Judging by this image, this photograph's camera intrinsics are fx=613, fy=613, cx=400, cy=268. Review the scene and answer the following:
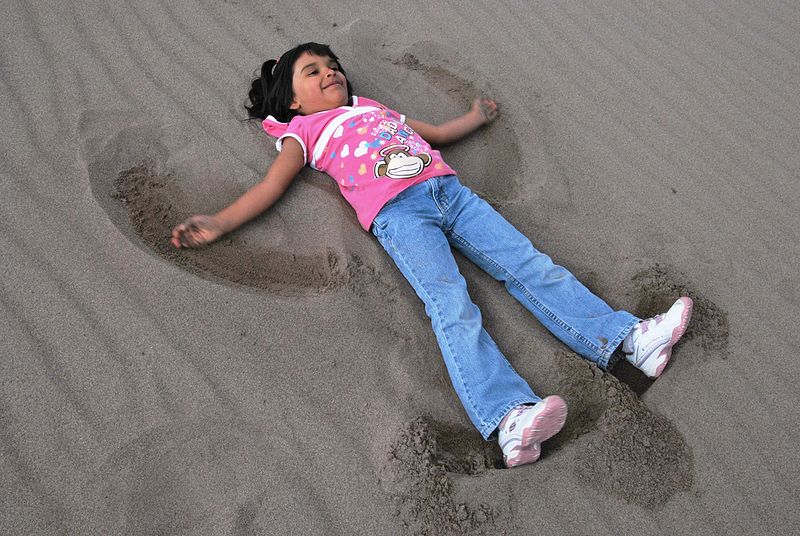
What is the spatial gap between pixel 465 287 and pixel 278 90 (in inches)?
53.2

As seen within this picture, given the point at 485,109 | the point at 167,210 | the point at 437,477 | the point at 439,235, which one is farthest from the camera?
the point at 485,109

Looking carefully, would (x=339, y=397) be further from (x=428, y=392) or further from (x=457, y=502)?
(x=457, y=502)

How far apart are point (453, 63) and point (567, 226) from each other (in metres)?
1.29

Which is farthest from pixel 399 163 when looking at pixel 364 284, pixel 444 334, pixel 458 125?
pixel 444 334

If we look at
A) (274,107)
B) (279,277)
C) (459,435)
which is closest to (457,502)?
(459,435)

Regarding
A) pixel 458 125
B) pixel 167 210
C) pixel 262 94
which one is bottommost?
pixel 458 125

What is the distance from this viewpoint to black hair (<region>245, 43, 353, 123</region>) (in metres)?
2.87

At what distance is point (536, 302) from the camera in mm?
2344

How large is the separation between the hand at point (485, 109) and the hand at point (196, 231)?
146cm

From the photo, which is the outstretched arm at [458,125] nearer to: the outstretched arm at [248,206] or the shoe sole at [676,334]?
the outstretched arm at [248,206]

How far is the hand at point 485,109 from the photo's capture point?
311cm

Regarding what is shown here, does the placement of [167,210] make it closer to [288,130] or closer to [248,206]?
[248,206]

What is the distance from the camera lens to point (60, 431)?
1.83m

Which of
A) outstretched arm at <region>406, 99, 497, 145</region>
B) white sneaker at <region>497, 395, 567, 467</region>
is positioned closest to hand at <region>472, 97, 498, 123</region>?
outstretched arm at <region>406, 99, 497, 145</region>
